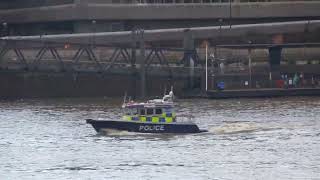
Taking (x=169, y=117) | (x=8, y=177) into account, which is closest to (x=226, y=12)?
(x=169, y=117)

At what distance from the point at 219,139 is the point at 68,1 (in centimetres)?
8355

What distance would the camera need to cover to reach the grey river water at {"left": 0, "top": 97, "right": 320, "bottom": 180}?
55.8m

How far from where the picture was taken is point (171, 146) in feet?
217

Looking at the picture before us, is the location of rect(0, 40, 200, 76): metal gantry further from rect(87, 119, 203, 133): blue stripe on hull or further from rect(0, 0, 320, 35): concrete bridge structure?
rect(87, 119, 203, 133): blue stripe on hull

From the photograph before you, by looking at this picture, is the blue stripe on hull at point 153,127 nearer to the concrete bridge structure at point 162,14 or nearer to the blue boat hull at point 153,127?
the blue boat hull at point 153,127

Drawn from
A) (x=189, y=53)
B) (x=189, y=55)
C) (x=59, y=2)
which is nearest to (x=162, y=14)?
(x=59, y=2)

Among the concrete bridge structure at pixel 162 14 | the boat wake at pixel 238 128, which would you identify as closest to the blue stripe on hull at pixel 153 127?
the boat wake at pixel 238 128

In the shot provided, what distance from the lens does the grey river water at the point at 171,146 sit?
55781 mm

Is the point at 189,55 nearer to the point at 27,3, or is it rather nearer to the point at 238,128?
the point at 238,128

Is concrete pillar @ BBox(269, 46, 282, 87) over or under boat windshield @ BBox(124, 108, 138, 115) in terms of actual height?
over

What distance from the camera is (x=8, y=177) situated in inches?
2135

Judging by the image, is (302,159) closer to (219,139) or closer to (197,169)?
(197,169)

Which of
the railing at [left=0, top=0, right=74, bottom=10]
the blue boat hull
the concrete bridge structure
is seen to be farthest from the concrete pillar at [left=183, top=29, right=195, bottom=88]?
the blue boat hull

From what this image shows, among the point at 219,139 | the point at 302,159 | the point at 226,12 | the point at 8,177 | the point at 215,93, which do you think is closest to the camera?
the point at 8,177
